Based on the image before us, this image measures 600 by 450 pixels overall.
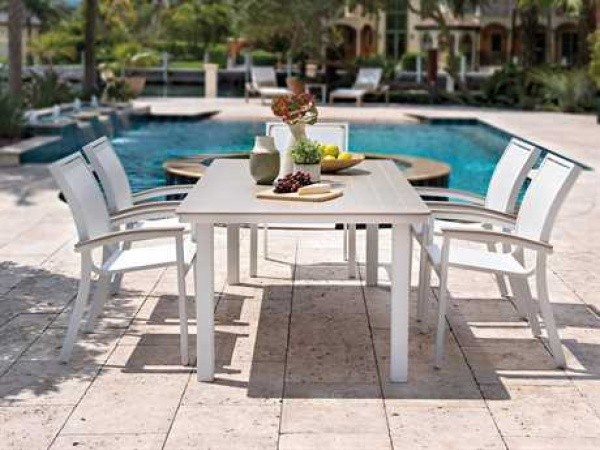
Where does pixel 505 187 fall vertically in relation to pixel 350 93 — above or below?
below

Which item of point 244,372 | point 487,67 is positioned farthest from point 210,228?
point 487,67

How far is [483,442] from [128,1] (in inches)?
1771

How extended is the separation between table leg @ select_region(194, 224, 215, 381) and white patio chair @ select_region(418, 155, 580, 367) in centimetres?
102

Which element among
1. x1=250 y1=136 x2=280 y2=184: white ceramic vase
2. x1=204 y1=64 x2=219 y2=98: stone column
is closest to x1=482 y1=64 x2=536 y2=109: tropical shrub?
x1=204 y1=64 x2=219 y2=98: stone column

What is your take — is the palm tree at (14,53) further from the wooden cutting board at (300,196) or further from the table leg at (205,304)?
the table leg at (205,304)

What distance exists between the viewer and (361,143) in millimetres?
17375

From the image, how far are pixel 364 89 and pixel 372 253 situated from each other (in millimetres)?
20143

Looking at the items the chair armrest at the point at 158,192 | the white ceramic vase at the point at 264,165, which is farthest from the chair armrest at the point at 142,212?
the white ceramic vase at the point at 264,165

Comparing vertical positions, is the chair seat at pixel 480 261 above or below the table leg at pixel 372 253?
above

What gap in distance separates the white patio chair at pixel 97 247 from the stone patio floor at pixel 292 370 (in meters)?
0.18

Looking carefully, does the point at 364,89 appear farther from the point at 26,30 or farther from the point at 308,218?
the point at 26,30

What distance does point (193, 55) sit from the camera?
46750mm

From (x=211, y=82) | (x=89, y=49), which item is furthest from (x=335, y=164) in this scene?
(x=211, y=82)

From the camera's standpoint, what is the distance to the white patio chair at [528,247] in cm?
452
